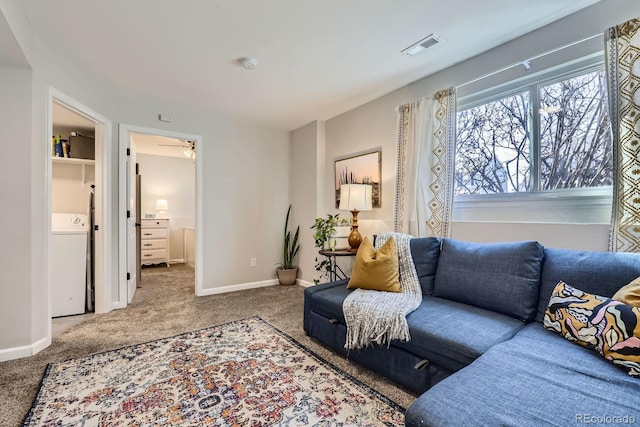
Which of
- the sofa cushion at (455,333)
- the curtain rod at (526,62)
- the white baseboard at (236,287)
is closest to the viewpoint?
the sofa cushion at (455,333)

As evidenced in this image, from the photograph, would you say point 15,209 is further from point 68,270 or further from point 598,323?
point 598,323

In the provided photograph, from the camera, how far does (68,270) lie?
3062 mm

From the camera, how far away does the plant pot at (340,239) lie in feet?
10.6

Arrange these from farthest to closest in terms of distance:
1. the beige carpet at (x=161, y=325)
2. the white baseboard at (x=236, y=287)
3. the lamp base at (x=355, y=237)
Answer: the white baseboard at (x=236, y=287) < the lamp base at (x=355, y=237) < the beige carpet at (x=161, y=325)

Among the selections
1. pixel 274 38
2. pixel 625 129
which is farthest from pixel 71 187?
pixel 625 129

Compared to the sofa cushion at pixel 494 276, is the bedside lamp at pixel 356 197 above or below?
above

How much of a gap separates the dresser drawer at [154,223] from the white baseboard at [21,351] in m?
3.78

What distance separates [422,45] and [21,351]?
3.76 metres

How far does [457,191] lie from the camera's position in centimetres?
261

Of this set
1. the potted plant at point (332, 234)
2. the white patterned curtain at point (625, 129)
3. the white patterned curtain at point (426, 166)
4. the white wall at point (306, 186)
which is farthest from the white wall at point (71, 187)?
the white patterned curtain at point (625, 129)

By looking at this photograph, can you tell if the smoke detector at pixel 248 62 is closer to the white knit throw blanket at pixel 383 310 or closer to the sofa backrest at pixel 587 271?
the white knit throw blanket at pixel 383 310

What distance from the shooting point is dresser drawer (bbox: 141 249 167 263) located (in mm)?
5695

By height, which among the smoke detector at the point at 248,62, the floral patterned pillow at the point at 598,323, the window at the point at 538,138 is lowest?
the floral patterned pillow at the point at 598,323

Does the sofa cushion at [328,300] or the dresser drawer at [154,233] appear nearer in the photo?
the sofa cushion at [328,300]
